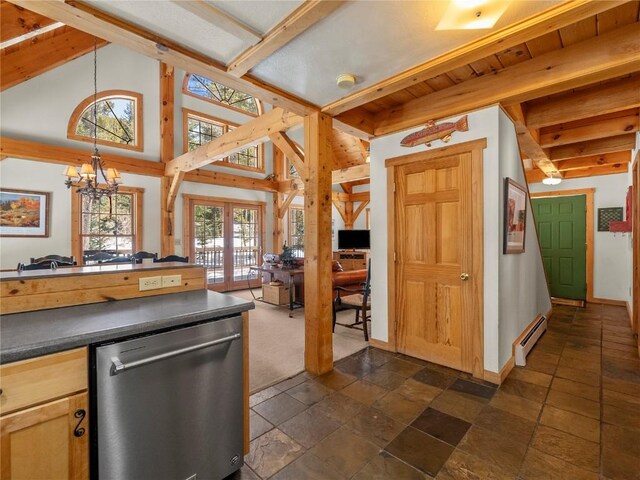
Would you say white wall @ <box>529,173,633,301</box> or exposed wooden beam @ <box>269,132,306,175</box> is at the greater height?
exposed wooden beam @ <box>269,132,306,175</box>

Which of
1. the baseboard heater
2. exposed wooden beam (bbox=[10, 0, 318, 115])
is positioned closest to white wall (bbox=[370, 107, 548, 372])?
the baseboard heater

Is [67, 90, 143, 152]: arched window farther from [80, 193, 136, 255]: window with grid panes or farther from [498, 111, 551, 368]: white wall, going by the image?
[498, 111, 551, 368]: white wall

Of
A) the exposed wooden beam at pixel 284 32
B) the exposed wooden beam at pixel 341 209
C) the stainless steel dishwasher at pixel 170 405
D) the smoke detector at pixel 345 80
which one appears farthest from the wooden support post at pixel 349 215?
the stainless steel dishwasher at pixel 170 405

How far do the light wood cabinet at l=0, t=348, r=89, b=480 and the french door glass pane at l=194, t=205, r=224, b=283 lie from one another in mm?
5792

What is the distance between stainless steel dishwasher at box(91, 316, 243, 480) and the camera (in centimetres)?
117

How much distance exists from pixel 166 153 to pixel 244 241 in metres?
2.55

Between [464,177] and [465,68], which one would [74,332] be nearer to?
[464,177]

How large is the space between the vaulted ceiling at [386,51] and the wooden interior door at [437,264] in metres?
0.60

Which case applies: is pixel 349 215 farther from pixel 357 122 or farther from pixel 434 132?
pixel 434 132

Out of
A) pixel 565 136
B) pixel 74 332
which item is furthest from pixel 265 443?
pixel 565 136

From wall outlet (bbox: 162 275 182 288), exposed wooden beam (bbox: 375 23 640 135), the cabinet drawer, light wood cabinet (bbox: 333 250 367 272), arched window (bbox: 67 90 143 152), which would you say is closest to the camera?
the cabinet drawer

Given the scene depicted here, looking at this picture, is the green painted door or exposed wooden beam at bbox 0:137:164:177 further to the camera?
the green painted door

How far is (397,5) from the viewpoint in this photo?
1515 mm

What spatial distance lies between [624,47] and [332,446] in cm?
312
